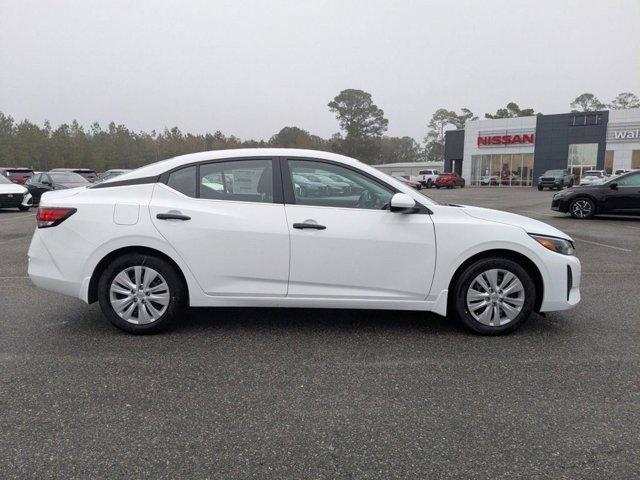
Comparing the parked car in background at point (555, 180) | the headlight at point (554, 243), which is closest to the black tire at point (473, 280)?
the headlight at point (554, 243)

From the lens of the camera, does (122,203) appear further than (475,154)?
No

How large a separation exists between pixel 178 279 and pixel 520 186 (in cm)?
5262

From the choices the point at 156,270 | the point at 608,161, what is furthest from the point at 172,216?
the point at 608,161

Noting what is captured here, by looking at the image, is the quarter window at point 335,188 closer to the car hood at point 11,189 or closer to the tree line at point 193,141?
the car hood at point 11,189

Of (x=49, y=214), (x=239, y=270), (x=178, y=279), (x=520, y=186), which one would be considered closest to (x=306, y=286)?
(x=239, y=270)

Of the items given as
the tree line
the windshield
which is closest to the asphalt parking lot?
the windshield

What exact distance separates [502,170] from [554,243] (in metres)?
52.6

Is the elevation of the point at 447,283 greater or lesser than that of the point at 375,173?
lesser

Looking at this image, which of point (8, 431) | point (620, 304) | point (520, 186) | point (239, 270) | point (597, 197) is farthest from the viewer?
point (520, 186)

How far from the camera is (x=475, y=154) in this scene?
182ft

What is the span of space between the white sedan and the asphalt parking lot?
13.1 inches

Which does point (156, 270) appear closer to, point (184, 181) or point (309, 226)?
point (184, 181)

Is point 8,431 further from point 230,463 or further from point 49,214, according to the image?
point 49,214

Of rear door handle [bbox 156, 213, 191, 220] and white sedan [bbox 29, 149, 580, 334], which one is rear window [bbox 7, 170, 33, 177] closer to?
white sedan [bbox 29, 149, 580, 334]
